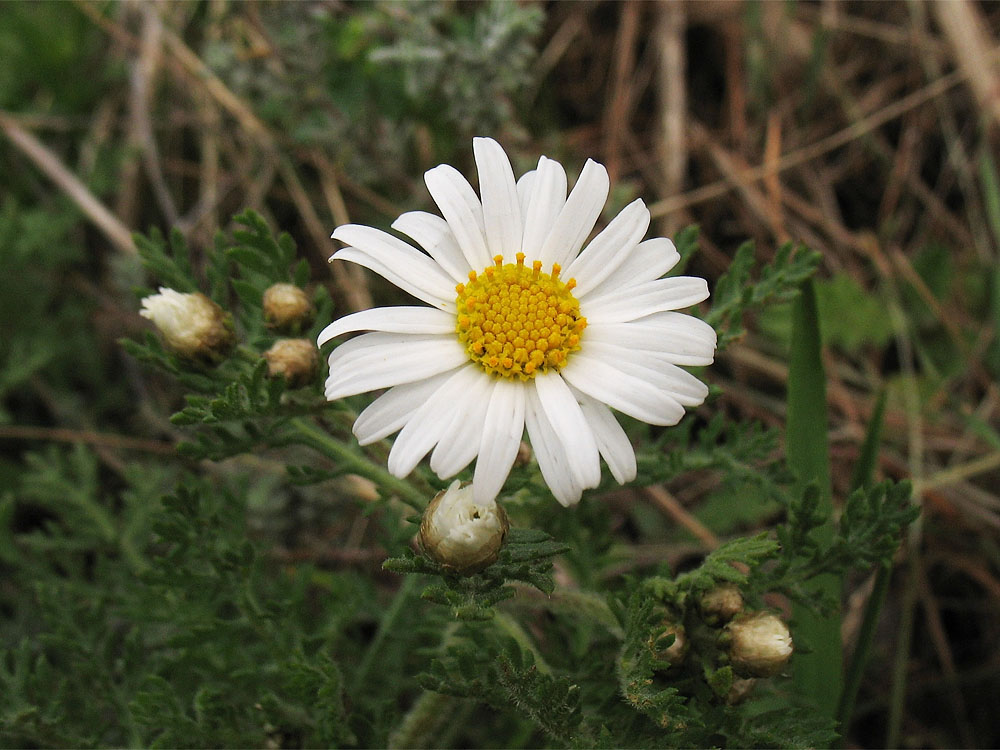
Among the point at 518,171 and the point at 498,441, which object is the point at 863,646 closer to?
the point at 498,441

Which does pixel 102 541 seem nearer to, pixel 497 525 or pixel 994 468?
pixel 497 525

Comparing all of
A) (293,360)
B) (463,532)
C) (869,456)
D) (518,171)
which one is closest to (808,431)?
(869,456)

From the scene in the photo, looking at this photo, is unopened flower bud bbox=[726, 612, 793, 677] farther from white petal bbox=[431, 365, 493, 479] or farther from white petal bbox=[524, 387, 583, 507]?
white petal bbox=[431, 365, 493, 479]

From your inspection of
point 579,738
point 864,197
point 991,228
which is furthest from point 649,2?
point 579,738

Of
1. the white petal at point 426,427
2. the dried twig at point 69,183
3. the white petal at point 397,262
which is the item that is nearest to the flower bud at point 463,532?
the white petal at point 426,427

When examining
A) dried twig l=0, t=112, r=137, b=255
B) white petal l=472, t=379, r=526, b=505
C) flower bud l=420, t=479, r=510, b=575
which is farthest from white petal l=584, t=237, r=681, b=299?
dried twig l=0, t=112, r=137, b=255
